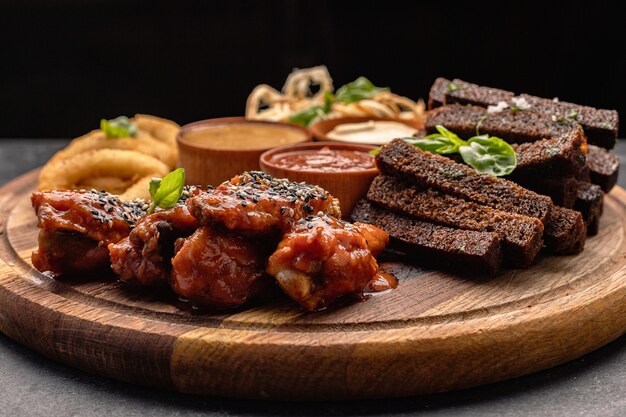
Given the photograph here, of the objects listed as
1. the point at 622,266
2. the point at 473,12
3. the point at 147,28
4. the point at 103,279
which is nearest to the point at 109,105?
the point at 147,28

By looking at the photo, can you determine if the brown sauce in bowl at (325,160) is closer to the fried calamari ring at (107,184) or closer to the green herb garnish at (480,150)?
the green herb garnish at (480,150)

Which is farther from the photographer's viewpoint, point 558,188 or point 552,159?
point 558,188

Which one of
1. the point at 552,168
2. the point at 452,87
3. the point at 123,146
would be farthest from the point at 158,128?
the point at 552,168

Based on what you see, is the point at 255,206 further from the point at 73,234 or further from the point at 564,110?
the point at 564,110

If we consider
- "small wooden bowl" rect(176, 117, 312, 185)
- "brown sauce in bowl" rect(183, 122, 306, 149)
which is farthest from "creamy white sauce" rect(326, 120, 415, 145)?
"small wooden bowl" rect(176, 117, 312, 185)

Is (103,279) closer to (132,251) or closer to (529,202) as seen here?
(132,251)

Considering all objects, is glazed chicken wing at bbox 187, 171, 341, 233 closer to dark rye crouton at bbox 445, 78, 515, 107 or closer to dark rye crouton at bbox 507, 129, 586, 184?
dark rye crouton at bbox 507, 129, 586, 184
